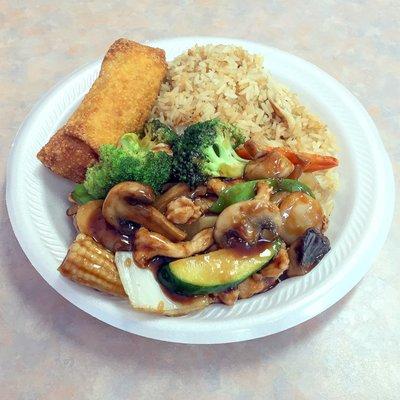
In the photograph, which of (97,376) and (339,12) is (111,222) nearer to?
(97,376)

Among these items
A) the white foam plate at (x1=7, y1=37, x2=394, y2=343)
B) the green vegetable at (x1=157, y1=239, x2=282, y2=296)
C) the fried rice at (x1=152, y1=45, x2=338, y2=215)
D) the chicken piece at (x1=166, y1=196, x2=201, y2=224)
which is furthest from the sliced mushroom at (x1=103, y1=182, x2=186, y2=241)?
the fried rice at (x1=152, y1=45, x2=338, y2=215)

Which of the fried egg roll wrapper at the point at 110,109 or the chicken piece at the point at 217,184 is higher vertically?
the fried egg roll wrapper at the point at 110,109

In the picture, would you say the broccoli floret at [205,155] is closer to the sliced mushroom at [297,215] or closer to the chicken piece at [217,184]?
the chicken piece at [217,184]

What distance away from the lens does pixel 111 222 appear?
1760 millimetres

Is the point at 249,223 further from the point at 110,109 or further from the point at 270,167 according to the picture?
the point at 110,109

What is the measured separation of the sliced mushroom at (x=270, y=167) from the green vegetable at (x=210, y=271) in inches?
11.8

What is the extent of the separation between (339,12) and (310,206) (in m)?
1.93

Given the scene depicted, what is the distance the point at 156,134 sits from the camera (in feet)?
6.85

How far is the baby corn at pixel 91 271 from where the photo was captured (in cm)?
165

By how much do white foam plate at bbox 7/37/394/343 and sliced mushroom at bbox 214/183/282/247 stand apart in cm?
19

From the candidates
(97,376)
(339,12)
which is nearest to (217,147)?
(97,376)

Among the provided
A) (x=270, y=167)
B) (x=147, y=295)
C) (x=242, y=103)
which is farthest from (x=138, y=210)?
(x=242, y=103)

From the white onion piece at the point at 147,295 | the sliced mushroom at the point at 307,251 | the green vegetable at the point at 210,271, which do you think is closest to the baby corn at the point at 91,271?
the white onion piece at the point at 147,295

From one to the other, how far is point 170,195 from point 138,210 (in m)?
0.16
